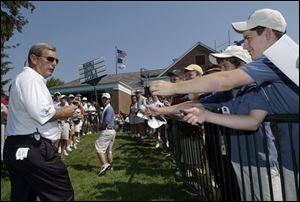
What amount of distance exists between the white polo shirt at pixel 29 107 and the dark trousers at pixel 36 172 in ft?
0.31

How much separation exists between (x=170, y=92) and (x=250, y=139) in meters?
0.93

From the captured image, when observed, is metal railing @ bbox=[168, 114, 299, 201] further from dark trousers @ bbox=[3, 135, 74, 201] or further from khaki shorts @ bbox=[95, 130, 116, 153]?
khaki shorts @ bbox=[95, 130, 116, 153]

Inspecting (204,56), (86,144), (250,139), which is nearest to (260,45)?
(250,139)

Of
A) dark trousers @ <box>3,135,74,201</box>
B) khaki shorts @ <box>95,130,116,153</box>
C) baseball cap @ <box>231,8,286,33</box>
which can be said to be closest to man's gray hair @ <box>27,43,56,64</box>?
dark trousers @ <box>3,135,74,201</box>

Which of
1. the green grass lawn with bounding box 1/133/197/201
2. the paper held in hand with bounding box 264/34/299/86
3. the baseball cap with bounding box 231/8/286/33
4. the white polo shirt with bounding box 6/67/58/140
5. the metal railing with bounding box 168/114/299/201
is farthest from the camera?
the green grass lawn with bounding box 1/133/197/201

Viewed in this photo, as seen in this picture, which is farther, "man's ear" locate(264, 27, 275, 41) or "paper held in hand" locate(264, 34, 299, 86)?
"man's ear" locate(264, 27, 275, 41)

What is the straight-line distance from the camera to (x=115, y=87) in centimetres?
4441

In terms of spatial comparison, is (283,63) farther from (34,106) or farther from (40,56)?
(40,56)

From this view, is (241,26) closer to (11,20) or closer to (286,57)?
(286,57)

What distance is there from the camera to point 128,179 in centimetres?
776

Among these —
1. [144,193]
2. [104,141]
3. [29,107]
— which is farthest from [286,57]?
[104,141]

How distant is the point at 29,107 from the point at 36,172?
589 millimetres

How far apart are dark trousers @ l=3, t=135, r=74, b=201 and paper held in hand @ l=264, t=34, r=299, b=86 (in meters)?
2.17

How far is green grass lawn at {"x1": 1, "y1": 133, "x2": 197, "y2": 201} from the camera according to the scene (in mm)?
6305
